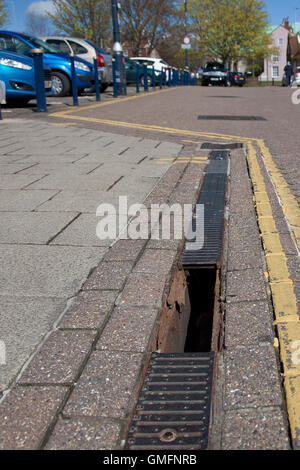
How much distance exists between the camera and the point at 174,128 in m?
8.89

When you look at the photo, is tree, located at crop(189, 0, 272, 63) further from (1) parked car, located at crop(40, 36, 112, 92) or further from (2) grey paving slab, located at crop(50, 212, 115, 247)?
(2) grey paving slab, located at crop(50, 212, 115, 247)

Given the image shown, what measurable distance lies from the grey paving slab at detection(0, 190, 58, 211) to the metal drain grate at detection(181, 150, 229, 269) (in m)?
1.38

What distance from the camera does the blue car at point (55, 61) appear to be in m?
12.8

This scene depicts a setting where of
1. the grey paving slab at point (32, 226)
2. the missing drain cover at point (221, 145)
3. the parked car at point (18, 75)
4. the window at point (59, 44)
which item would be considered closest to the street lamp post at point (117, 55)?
the window at point (59, 44)

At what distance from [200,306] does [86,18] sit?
50949 millimetres

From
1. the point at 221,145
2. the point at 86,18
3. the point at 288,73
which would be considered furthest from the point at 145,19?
the point at 221,145

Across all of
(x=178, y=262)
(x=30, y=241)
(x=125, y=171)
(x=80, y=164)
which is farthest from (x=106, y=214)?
(x=80, y=164)

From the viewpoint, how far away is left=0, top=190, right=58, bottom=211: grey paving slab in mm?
4062

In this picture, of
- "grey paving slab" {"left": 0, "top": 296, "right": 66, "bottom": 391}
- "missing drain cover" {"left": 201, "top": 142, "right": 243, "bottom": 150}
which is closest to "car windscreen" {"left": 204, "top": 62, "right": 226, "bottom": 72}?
"missing drain cover" {"left": 201, "top": 142, "right": 243, "bottom": 150}

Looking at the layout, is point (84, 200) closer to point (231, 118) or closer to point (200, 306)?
point (200, 306)

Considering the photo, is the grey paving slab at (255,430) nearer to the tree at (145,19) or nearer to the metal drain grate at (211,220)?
the metal drain grate at (211,220)

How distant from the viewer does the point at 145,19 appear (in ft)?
174

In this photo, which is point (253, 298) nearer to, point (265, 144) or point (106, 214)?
point (106, 214)

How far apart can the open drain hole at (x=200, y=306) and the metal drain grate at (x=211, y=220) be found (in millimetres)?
66
